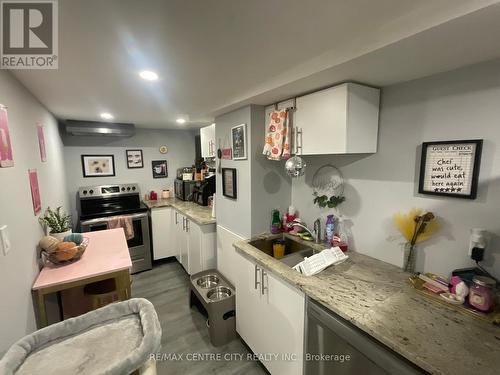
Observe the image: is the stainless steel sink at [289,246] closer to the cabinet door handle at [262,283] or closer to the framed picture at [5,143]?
the cabinet door handle at [262,283]

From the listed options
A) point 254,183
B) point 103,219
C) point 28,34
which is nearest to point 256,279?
point 254,183

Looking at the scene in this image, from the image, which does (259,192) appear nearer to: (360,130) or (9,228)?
(360,130)

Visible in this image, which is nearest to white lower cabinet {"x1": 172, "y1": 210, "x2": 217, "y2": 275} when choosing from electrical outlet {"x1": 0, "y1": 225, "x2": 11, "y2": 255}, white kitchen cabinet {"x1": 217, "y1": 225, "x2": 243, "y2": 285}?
white kitchen cabinet {"x1": 217, "y1": 225, "x2": 243, "y2": 285}

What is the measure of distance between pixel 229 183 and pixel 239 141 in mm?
463

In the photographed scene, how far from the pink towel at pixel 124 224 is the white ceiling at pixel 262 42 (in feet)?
6.16

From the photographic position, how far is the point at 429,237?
1337 mm

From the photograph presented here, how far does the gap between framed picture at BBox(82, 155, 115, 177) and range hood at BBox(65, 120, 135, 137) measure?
39 centimetres

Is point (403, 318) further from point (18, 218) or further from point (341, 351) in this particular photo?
point (18, 218)

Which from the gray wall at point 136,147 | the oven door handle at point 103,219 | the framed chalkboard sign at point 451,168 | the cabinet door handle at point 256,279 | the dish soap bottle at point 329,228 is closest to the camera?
the framed chalkboard sign at point 451,168

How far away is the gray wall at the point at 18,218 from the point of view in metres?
1.05

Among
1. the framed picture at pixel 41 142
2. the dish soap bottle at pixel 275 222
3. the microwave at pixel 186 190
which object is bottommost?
the dish soap bottle at pixel 275 222

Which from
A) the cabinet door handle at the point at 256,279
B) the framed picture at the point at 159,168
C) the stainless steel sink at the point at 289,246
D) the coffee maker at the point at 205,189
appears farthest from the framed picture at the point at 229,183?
the framed picture at the point at 159,168

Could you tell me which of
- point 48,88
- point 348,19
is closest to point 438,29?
point 348,19

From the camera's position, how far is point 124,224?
313cm
